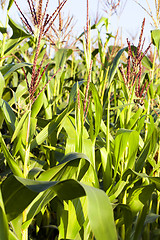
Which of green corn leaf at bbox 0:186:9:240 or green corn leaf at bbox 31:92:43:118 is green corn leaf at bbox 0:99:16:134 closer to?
green corn leaf at bbox 31:92:43:118

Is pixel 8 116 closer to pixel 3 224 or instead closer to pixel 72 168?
pixel 72 168

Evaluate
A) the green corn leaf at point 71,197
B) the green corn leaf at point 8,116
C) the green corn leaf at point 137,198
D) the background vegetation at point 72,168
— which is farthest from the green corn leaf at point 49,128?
the green corn leaf at point 137,198

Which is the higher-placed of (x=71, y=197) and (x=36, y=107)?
(x=36, y=107)

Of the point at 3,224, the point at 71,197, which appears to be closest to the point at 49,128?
the point at 71,197

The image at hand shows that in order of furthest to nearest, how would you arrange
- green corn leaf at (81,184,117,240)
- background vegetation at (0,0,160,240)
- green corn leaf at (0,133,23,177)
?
green corn leaf at (0,133,23,177), background vegetation at (0,0,160,240), green corn leaf at (81,184,117,240)

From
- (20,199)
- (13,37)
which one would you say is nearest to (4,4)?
(13,37)

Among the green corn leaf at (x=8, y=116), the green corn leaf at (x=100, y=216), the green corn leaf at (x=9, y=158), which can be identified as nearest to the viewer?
the green corn leaf at (x=100, y=216)

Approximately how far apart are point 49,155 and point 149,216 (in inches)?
22.9

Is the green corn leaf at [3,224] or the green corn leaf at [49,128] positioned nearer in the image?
the green corn leaf at [3,224]

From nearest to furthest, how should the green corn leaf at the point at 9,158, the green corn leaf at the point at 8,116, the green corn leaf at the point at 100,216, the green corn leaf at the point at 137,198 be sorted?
1. the green corn leaf at the point at 100,216
2. the green corn leaf at the point at 9,158
3. the green corn leaf at the point at 8,116
4. the green corn leaf at the point at 137,198

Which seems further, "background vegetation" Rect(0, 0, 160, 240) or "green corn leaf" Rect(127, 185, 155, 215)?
"green corn leaf" Rect(127, 185, 155, 215)

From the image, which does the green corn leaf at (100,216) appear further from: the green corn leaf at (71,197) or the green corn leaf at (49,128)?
the green corn leaf at (49,128)

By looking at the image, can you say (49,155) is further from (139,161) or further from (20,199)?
(20,199)

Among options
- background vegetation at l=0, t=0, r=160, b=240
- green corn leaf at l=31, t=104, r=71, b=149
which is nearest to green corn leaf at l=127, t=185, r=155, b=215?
background vegetation at l=0, t=0, r=160, b=240
